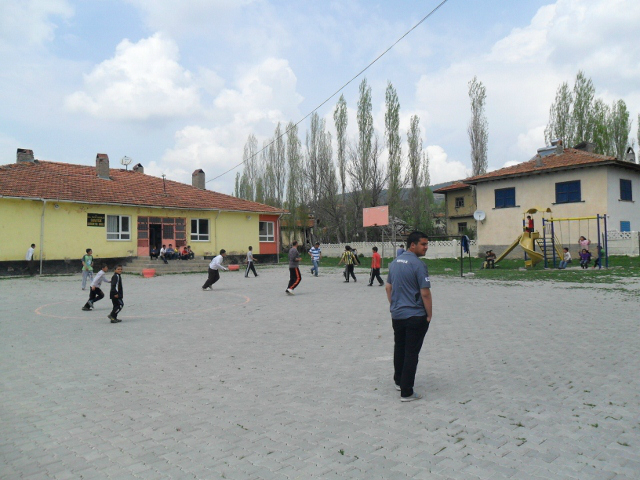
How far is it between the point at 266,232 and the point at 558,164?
21.1m

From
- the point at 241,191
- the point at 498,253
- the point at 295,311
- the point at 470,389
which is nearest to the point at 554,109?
the point at 498,253

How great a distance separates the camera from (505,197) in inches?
1321

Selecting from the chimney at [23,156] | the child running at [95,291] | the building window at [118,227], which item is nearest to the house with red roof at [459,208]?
the building window at [118,227]

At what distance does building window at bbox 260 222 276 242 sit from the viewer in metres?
36.0

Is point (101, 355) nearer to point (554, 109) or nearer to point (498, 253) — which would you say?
point (498, 253)

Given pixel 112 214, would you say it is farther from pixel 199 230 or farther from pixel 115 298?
pixel 115 298

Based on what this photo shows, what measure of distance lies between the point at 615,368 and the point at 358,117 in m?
39.5

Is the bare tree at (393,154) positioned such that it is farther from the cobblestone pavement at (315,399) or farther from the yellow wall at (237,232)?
the cobblestone pavement at (315,399)

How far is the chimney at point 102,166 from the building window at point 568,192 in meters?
29.5

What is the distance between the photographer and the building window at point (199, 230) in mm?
31172

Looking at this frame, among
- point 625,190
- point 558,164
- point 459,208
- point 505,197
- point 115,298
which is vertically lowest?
point 115,298

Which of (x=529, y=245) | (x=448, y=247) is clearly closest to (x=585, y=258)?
(x=529, y=245)

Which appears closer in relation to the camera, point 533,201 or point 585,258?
point 585,258

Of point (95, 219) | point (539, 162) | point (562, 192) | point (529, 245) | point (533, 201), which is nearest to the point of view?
point (529, 245)
